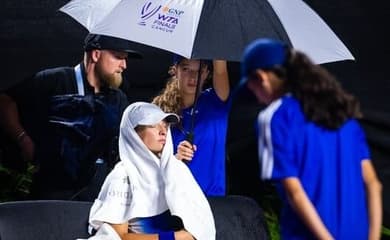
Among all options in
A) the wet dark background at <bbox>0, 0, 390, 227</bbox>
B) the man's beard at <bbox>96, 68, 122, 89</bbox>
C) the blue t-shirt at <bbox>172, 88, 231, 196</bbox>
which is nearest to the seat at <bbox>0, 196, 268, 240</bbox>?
the blue t-shirt at <bbox>172, 88, 231, 196</bbox>

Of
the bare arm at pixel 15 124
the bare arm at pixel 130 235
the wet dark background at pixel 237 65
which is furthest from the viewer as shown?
the wet dark background at pixel 237 65

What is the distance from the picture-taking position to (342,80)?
7027 mm

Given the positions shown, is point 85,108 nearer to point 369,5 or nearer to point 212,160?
point 212,160

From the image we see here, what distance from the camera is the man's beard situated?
19.9 feet

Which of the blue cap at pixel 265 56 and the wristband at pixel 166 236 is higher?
the blue cap at pixel 265 56

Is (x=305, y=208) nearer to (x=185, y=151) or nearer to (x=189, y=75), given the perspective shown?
(x=185, y=151)

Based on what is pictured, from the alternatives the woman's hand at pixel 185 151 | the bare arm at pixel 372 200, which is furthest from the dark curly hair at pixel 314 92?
the woman's hand at pixel 185 151

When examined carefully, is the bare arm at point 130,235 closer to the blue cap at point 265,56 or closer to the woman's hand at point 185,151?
the woman's hand at point 185,151

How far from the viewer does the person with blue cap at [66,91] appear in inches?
238

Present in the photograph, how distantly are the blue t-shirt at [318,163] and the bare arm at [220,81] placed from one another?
82.1 inches

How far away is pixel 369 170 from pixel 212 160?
197cm

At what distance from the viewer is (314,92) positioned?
3783mm

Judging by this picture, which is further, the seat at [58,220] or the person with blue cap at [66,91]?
the person with blue cap at [66,91]

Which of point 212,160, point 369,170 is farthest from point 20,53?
point 369,170
